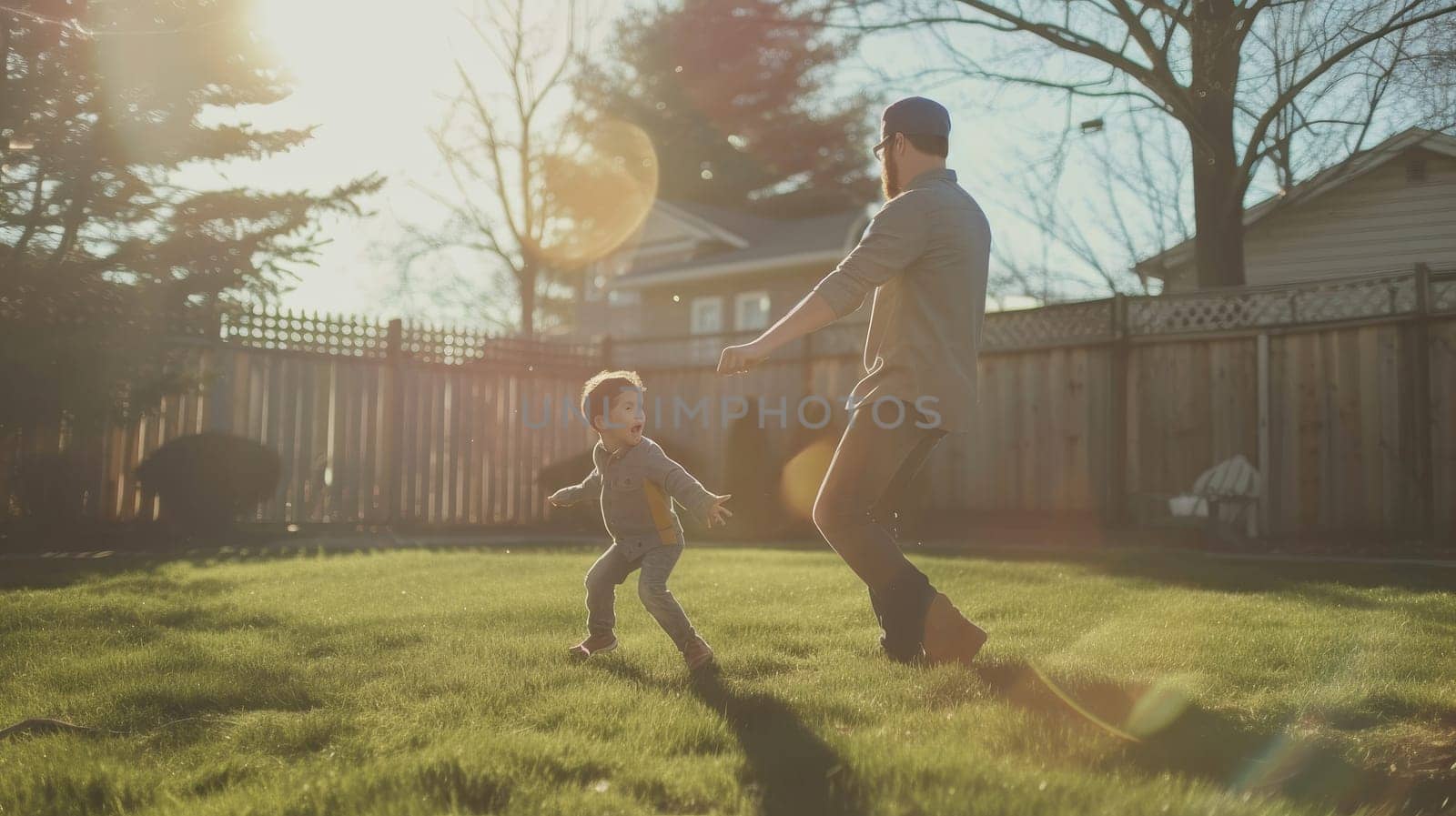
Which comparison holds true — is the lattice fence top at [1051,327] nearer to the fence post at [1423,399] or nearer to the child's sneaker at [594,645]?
the fence post at [1423,399]

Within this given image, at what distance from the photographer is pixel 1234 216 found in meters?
11.5

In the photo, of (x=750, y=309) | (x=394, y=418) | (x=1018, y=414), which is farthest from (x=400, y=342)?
(x=750, y=309)

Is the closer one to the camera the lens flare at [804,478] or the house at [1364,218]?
the house at [1364,218]

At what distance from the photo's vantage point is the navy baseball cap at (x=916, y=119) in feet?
12.5

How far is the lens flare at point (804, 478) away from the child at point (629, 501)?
7770 millimetres

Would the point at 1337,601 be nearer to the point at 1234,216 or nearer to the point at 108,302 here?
the point at 1234,216

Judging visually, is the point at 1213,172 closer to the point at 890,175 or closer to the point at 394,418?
the point at 890,175

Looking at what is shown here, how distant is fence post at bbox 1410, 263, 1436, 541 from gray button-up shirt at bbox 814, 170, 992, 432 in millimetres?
7518

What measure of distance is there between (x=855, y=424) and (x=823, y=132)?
31.0 meters

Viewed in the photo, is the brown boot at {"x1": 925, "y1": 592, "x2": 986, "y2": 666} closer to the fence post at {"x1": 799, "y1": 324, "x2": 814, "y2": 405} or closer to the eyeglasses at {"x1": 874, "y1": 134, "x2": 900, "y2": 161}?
the eyeglasses at {"x1": 874, "y1": 134, "x2": 900, "y2": 161}

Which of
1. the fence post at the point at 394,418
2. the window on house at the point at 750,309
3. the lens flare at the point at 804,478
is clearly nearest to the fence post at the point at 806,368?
the lens flare at the point at 804,478

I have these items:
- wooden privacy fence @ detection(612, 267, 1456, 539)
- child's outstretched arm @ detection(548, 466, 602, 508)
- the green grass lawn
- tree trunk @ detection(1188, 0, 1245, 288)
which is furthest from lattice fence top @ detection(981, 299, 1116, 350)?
child's outstretched arm @ detection(548, 466, 602, 508)

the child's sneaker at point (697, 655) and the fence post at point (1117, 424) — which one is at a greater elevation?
the fence post at point (1117, 424)

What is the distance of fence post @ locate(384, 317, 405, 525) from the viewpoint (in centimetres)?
1182
